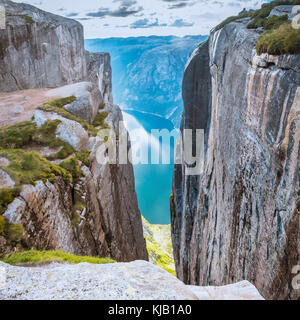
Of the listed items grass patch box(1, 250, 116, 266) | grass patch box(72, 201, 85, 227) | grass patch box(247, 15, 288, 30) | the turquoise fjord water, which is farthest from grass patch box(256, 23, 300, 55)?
the turquoise fjord water

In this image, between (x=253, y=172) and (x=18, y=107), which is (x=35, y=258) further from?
(x=18, y=107)

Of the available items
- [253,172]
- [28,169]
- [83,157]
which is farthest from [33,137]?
[253,172]

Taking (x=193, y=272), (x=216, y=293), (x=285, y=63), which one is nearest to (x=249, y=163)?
(x=285, y=63)

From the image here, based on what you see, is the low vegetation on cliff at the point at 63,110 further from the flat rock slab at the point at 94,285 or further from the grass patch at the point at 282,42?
the flat rock slab at the point at 94,285

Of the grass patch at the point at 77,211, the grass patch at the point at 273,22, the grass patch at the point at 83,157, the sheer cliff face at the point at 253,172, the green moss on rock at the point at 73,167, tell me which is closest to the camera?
the sheer cliff face at the point at 253,172

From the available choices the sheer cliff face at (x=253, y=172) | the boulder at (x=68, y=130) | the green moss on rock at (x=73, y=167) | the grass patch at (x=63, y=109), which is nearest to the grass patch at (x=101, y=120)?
the grass patch at (x=63, y=109)

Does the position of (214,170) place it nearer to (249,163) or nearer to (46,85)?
(249,163)

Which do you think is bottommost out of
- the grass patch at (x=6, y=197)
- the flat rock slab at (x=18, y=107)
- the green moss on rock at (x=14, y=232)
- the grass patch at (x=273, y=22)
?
the green moss on rock at (x=14, y=232)
